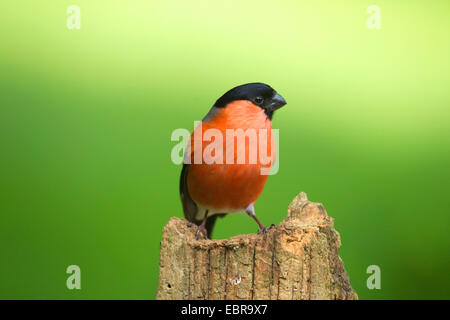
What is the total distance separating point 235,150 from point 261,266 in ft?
2.78

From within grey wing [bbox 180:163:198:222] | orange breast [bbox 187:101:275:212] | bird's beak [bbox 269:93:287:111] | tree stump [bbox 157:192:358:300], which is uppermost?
bird's beak [bbox 269:93:287:111]

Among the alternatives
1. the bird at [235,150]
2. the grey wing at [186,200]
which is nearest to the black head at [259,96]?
the bird at [235,150]

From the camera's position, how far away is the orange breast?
110 inches

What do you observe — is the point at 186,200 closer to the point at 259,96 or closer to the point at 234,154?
the point at 234,154

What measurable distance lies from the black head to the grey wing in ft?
1.71

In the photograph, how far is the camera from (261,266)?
210 cm

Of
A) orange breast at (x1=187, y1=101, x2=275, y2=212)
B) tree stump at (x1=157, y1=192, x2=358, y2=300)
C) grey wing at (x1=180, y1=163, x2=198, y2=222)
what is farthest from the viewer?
grey wing at (x1=180, y1=163, x2=198, y2=222)

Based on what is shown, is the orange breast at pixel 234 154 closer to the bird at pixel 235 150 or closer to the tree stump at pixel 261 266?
the bird at pixel 235 150

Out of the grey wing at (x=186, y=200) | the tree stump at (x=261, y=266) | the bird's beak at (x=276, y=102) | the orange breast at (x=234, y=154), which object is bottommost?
the tree stump at (x=261, y=266)

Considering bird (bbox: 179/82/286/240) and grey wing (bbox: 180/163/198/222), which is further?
grey wing (bbox: 180/163/198/222)

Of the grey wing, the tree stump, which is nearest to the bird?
the grey wing

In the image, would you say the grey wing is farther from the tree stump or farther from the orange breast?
the tree stump

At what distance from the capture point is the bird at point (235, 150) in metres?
2.80

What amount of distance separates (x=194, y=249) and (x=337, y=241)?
62 centimetres
